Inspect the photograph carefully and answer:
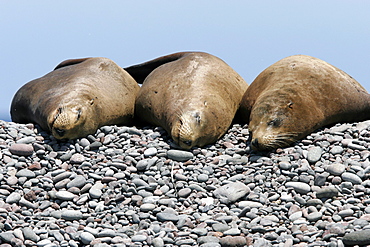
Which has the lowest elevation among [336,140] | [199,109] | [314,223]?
[314,223]

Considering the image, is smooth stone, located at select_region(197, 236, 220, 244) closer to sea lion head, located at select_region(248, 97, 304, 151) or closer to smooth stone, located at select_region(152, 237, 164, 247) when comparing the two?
smooth stone, located at select_region(152, 237, 164, 247)

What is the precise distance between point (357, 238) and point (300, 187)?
1.21 metres

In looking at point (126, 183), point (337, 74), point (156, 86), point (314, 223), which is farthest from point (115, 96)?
point (314, 223)

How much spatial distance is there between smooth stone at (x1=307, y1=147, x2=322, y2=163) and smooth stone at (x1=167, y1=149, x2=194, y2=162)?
1547 mm

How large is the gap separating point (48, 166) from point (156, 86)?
7.84 ft

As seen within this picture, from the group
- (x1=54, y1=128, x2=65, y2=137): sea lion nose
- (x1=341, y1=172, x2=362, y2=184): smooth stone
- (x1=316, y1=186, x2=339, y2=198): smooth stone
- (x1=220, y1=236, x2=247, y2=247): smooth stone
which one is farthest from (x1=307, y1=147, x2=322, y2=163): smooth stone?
(x1=54, y1=128, x2=65, y2=137): sea lion nose

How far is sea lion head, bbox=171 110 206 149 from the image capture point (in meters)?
6.95

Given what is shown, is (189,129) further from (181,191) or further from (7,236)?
(7,236)

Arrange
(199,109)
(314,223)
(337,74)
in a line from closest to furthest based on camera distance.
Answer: (314,223), (199,109), (337,74)

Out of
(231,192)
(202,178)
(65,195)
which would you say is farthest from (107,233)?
(231,192)

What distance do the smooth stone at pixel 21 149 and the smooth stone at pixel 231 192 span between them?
2.76m

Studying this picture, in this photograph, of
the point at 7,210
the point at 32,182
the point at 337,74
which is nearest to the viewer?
the point at 7,210

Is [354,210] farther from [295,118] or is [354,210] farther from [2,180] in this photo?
[2,180]

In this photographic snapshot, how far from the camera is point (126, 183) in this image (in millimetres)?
6543
